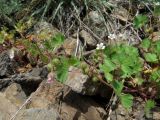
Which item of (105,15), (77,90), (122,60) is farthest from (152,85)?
(105,15)

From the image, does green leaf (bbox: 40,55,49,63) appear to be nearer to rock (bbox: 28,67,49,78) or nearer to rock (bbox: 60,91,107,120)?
rock (bbox: 28,67,49,78)

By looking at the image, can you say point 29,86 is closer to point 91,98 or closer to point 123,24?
point 91,98

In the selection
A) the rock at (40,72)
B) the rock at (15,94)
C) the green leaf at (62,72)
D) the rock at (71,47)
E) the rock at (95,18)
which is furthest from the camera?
the rock at (95,18)

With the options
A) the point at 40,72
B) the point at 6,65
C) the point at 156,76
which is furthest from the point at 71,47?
the point at 156,76

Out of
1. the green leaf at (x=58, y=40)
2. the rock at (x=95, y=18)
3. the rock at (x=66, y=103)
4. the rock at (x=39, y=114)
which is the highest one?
the green leaf at (x=58, y=40)

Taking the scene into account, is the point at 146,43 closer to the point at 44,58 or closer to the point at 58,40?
the point at 58,40

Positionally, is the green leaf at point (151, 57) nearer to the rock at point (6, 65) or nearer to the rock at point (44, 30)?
the rock at point (44, 30)

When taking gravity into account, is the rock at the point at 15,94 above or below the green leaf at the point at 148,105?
above

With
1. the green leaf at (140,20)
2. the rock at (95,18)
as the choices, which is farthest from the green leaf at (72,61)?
the rock at (95,18)

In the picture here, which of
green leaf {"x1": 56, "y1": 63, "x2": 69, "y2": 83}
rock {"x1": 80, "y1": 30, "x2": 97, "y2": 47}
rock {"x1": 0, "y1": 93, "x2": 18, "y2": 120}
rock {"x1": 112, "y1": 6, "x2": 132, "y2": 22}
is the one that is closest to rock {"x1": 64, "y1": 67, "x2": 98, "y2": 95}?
green leaf {"x1": 56, "y1": 63, "x2": 69, "y2": 83}
